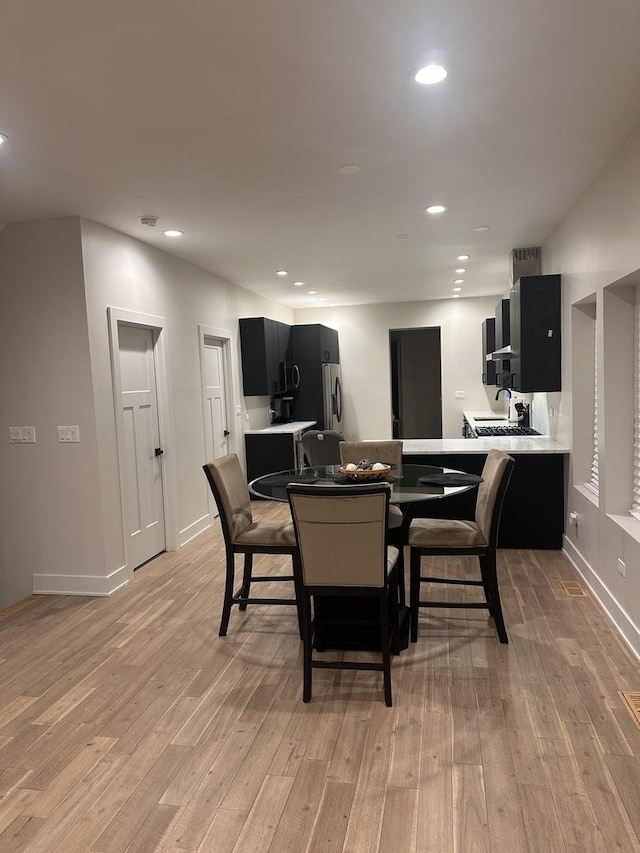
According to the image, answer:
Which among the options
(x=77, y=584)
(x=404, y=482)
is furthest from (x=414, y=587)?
(x=77, y=584)

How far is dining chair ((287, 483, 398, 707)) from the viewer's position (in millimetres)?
2420

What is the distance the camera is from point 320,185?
10.8 feet

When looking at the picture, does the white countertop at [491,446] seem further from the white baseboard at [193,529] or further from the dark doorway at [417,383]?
the dark doorway at [417,383]

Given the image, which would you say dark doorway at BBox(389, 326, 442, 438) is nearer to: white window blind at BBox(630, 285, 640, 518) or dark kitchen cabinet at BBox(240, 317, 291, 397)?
dark kitchen cabinet at BBox(240, 317, 291, 397)

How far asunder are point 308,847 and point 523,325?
3804 mm

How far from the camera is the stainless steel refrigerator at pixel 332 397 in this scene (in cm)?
783

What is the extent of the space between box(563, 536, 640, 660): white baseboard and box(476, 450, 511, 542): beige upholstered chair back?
806 mm

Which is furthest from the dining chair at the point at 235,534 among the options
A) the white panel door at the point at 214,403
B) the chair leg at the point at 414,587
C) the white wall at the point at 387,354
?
the white wall at the point at 387,354

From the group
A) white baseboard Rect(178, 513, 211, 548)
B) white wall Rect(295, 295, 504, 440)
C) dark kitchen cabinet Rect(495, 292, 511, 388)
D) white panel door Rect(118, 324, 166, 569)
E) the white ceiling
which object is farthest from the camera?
white wall Rect(295, 295, 504, 440)

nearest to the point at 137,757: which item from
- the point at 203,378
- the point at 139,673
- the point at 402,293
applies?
the point at 139,673

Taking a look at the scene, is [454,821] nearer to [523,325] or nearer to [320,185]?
[320,185]

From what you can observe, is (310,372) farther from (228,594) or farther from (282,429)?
(228,594)

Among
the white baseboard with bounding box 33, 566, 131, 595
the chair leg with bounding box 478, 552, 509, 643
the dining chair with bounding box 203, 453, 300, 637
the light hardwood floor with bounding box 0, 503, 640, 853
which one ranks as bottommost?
the light hardwood floor with bounding box 0, 503, 640, 853

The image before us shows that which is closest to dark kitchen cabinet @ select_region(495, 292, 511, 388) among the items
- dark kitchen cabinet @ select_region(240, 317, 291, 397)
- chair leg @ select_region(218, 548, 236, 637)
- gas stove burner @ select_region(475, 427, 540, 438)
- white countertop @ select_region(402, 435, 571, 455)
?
gas stove burner @ select_region(475, 427, 540, 438)
